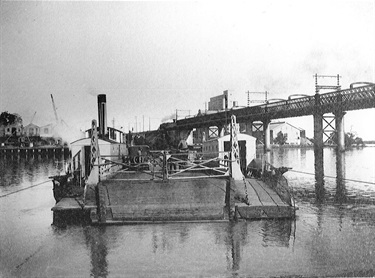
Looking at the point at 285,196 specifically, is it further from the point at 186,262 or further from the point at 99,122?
the point at 99,122

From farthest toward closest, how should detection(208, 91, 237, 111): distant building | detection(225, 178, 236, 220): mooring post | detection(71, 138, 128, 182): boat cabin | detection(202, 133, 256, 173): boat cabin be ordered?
detection(208, 91, 237, 111): distant building
detection(202, 133, 256, 173): boat cabin
detection(71, 138, 128, 182): boat cabin
detection(225, 178, 236, 220): mooring post

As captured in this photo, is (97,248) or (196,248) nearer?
(196,248)

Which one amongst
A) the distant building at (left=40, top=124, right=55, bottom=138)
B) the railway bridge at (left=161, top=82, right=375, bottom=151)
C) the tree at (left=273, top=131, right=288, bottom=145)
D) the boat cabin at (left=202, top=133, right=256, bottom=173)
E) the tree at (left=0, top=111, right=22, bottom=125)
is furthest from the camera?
the tree at (left=273, top=131, right=288, bottom=145)

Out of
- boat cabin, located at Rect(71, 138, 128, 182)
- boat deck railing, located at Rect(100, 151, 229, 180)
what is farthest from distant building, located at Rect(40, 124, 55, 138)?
boat cabin, located at Rect(71, 138, 128, 182)

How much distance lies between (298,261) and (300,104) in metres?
45.5

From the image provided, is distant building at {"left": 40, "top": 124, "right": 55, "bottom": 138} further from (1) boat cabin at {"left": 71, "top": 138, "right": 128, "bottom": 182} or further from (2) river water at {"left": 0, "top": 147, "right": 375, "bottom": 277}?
(2) river water at {"left": 0, "top": 147, "right": 375, "bottom": 277}

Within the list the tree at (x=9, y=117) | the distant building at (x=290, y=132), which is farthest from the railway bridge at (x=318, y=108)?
the distant building at (x=290, y=132)

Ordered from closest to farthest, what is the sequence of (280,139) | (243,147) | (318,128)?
(243,147) → (318,128) → (280,139)

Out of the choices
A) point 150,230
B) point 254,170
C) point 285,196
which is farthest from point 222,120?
point 150,230

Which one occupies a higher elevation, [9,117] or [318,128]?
[9,117]

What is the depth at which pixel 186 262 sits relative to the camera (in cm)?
1024

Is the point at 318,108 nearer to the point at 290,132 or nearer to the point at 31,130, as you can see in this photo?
the point at 290,132

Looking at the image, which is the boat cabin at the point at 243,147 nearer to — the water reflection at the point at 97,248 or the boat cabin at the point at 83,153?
the boat cabin at the point at 83,153

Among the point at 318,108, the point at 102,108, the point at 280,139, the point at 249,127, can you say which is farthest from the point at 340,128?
the point at 280,139
